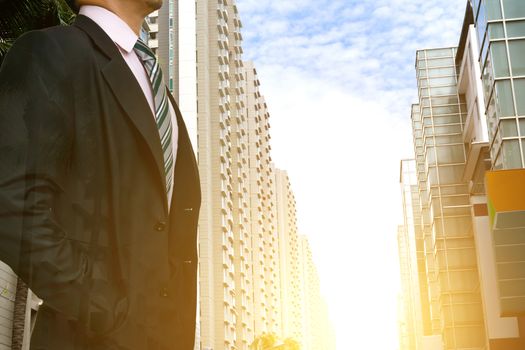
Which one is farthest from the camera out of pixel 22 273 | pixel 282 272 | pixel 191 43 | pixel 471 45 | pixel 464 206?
pixel 282 272

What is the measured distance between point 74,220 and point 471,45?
184 ft

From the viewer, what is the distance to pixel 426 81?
2625 inches

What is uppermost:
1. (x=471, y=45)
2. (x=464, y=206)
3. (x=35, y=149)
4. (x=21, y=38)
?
(x=471, y=45)

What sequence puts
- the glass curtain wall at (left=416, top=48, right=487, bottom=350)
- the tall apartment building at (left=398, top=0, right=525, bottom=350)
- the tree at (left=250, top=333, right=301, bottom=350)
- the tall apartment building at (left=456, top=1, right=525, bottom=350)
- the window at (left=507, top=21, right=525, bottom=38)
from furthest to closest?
the glass curtain wall at (left=416, top=48, right=487, bottom=350) < the tall apartment building at (left=456, top=1, right=525, bottom=350) < the window at (left=507, top=21, right=525, bottom=38) < the tall apartment building at (left=398, top=0, right=525, bottom=350) < the tree at (left=250, top=333, right=301, bottom=350)

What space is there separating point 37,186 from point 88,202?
0.13m

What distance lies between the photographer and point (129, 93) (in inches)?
75.4

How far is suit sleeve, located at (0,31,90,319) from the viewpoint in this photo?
65.4 inches

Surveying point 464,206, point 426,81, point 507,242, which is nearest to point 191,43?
point 426,81

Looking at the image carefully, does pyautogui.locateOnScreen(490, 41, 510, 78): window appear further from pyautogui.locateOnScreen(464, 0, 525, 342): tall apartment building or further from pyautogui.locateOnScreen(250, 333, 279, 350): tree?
pyautogui.locateOnScreen(250, 333, 279, 350): tree

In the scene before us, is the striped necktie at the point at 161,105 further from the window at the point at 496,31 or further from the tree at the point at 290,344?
the window at the point at 496,31

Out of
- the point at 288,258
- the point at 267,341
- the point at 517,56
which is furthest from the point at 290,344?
the point at 288,258

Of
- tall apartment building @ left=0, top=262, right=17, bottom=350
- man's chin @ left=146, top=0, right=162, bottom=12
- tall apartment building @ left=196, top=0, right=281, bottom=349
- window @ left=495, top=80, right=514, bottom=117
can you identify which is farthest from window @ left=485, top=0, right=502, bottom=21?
man's chin @ left=146, top=0, right=162, bottom=12

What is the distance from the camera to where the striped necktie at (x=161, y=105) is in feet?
6.66

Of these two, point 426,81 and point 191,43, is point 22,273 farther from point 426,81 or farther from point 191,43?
point 191,43
